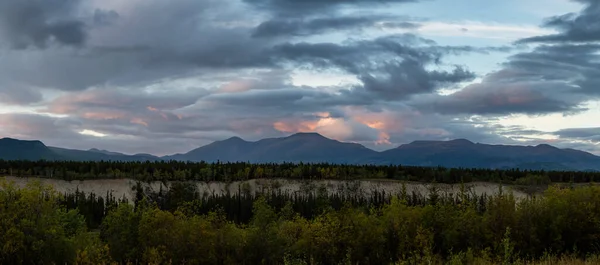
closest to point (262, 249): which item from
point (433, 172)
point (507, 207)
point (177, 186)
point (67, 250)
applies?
point (67, 250)

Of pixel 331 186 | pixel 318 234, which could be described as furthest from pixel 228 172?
pixel 318 234

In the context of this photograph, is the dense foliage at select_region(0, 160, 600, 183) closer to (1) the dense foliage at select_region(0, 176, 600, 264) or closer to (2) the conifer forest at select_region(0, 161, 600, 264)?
(2) the conifer forest at select_region(0, 161, 600, 264)

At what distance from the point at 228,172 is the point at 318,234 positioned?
5513 inches

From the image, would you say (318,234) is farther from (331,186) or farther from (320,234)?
(331,186)

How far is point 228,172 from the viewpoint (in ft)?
555

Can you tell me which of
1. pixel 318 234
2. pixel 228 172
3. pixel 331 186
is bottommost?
pixel 318 234

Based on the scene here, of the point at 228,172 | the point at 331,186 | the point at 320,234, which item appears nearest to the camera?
the point at 320,234

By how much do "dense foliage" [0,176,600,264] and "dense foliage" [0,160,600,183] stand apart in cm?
12409

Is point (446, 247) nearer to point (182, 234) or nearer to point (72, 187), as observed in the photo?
point (182, 234)

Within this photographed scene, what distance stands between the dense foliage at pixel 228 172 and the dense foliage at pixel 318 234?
124 metres

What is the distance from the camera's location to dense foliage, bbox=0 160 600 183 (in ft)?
500

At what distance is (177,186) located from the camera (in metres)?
141

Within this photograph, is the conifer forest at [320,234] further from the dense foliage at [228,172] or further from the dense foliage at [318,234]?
the dense foliage at [228,172]

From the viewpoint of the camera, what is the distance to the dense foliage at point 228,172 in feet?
500
